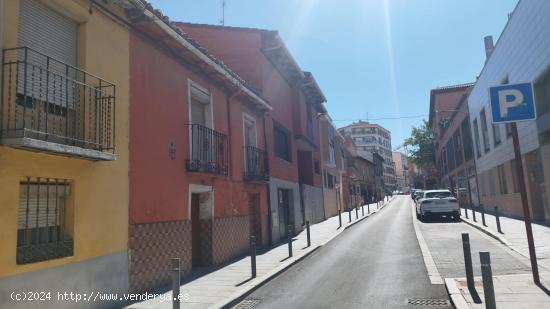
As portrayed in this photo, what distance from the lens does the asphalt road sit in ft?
23.6

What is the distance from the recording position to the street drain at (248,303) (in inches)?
288

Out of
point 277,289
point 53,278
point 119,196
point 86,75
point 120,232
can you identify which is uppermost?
point 86,75

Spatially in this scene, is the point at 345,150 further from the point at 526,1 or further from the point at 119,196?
the point at 119,196

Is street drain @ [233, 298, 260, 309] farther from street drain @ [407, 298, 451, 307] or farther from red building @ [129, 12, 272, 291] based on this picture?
street drain @ [407, 298, 451, 307]

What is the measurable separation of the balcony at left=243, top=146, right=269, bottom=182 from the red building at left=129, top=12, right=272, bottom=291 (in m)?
0.05

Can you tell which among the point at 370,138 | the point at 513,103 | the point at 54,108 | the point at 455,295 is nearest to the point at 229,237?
the point at 455,295

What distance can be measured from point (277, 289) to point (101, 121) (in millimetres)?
4530

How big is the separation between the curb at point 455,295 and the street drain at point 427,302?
0.14 m

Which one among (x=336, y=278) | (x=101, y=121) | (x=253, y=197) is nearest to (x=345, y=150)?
(x=253, y=197)

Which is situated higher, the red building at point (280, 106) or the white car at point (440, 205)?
the red building at point (280, 106)

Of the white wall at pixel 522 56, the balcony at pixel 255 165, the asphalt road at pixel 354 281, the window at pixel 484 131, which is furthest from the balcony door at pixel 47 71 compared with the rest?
the window at pixel 484 131

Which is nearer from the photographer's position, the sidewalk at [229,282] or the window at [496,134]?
the sidewalk at [229,282]

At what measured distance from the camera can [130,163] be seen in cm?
796

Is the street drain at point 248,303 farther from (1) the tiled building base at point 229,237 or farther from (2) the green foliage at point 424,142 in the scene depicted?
(2) the green foliage at point 424,142
